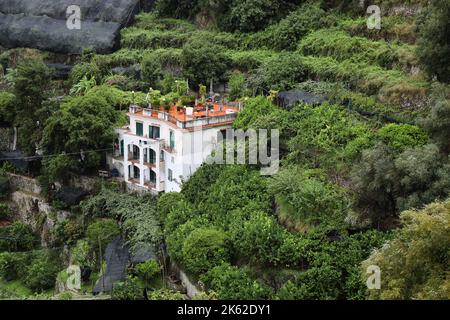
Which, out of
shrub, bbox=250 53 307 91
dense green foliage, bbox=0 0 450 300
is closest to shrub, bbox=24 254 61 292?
dense green foliage, bbox=0 0 450 300

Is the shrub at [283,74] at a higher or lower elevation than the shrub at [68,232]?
higher

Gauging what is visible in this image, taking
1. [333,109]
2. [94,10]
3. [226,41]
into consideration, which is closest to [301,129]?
[333,109]

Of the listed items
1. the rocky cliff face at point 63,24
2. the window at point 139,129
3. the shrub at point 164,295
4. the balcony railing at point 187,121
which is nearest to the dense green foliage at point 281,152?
the shrub at point 164,295

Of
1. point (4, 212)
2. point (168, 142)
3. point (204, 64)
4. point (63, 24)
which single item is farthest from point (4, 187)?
point (63, 24)

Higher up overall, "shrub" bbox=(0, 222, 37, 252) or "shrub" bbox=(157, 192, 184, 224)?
"shrub" bbox=(157, 192, 184, 224)

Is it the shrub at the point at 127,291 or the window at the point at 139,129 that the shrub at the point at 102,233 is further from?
the shrub at the point at 127,291

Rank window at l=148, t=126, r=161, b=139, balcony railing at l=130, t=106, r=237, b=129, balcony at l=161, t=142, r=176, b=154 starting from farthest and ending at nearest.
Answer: window at l=148, t=126, r=161, b=139 → balcony at l=161, t=142, r=176, b=154 → balcony railing at l=130, t=106, r=237, b=129

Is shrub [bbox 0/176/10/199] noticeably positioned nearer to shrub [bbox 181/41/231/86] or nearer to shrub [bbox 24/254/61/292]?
shrub [bbox 24/254/61/292]

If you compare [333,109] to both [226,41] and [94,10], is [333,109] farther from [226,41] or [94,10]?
[94,10]
